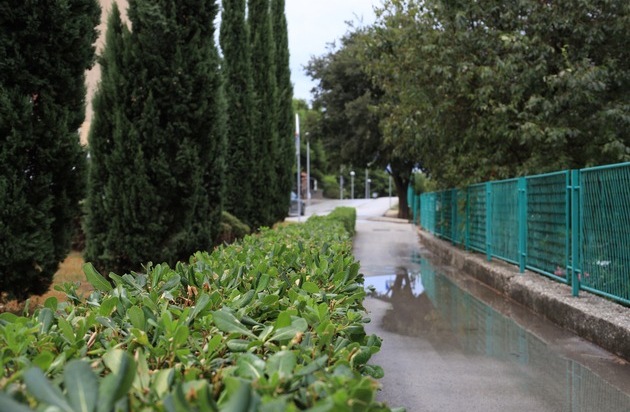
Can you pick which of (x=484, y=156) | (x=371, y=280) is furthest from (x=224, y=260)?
(x=484, y=156)

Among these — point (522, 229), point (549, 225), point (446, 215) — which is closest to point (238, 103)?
point (446, 215)

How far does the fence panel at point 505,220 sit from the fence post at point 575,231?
262cm

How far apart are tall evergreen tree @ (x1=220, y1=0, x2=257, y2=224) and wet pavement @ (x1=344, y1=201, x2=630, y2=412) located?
682 centimetres

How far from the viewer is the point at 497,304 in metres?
8.64

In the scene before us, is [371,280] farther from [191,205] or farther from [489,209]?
[191,205]

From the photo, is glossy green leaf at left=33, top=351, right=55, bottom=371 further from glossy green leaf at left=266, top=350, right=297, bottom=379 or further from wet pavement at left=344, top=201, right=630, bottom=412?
wet pavement at left=344, top=201, right=630, bottom=412

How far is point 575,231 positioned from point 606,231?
2.79 feet

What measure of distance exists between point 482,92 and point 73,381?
11.3m

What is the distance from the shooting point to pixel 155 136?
827cm

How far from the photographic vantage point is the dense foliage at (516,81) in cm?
1063

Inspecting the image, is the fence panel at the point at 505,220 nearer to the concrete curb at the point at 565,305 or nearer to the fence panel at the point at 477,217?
the concrete curb at the point at 565,305

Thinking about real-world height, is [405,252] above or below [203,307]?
below

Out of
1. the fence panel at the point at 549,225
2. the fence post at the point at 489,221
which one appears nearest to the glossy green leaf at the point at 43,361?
the fence panel at the point at 549,225

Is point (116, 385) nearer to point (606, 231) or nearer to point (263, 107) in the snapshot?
point (606, 231)
